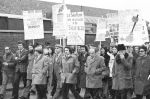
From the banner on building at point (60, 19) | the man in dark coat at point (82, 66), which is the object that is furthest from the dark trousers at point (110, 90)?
the banner on building at point (60, 19)

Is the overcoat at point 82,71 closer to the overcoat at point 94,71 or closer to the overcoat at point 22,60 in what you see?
the overcoat at point 94,71

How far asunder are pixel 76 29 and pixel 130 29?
2038mm

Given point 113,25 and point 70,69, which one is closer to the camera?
point 70,69

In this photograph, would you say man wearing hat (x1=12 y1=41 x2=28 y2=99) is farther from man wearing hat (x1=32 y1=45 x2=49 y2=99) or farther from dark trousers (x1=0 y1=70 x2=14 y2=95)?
man wearing hat (x1=32 y1=45 x2=49 y2=99)

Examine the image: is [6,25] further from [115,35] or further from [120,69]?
[120,69]

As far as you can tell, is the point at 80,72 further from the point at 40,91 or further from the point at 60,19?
the point at 60,19

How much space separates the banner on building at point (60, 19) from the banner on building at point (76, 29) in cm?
48

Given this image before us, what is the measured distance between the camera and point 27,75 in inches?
408

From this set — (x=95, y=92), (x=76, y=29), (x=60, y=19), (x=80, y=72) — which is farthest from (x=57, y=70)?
(x=60, y=19)

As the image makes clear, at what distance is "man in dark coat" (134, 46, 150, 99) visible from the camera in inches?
345

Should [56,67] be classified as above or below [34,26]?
below

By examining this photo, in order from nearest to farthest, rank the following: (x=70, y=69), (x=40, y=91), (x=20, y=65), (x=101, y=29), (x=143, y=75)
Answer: (x=143, y=75) → (x=40, y=91) → (x=70, y=69) → (x=20, y=65) → (x=101, y=29)

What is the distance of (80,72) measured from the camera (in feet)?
35.0

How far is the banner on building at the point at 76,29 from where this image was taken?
11133 millimetres
